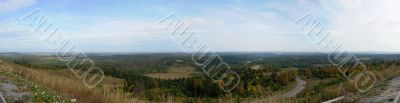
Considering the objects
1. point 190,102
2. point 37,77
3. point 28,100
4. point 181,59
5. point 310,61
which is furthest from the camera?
point 310,61

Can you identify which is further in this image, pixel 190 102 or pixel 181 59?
pixel 181 59

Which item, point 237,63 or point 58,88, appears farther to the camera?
point 237,63

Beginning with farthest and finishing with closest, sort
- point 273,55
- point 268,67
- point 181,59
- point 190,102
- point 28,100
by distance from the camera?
1. point 273,55
2. point 181,59
3. point 268,67
4. point 190,102
5. point 28,100

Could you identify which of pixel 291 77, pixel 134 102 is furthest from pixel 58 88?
pixel 291 77

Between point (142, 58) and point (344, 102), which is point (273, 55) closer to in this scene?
point (142, 58)

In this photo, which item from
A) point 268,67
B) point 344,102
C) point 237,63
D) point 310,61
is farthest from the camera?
point 310,61

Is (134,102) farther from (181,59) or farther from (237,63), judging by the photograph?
(181,59)

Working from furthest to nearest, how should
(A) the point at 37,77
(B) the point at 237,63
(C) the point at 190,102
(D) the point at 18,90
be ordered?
(B) the point at 237,63, (A) the point at 37,77, (C) the point at 190,102, (D) the point at 18,90

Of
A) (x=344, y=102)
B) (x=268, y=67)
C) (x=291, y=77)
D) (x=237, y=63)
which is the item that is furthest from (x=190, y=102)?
(x=268, y=67)
